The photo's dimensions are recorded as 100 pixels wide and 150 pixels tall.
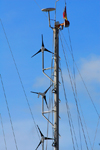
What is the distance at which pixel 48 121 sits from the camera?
1608 inches

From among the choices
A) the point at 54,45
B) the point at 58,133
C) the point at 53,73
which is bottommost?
the point at 58,133

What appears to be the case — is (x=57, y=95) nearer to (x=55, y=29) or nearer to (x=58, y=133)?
(x=58, y=133)

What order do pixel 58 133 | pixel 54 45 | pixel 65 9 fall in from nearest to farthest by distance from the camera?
pixel 58 133
pixel 54 45
pixel 65 9

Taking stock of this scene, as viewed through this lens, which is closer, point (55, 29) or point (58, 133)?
point (58, 133)

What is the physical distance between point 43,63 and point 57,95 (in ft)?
13.2

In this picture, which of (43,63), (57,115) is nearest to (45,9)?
(43,63)

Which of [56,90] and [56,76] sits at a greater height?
[56,76]

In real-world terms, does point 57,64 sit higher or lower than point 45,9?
lower

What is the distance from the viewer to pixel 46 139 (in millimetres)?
41562

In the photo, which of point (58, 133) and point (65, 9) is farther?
point (65, 9)

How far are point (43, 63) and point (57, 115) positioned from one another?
6.02 metres

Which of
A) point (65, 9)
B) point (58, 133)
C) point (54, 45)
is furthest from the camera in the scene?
point (65, 9)

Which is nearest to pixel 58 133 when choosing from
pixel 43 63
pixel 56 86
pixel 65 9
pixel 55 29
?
pixel 56 86

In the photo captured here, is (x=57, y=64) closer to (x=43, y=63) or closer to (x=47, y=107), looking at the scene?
(x=43, y=63)
